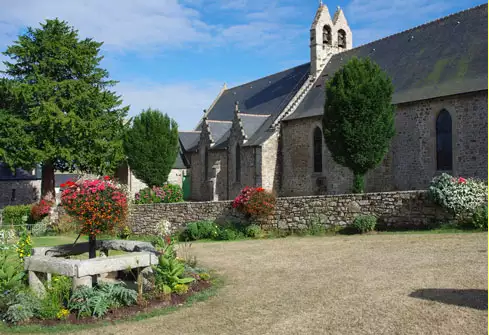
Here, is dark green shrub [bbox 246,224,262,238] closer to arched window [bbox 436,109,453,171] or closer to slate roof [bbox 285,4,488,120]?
arched window [bbox 436,109,453,171]

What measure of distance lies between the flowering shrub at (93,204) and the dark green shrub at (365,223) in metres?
7.92

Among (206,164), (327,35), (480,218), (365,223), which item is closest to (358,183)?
(365,223)

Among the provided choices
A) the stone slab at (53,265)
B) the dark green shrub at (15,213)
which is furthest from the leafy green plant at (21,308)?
the dark green shrub at (15,213)

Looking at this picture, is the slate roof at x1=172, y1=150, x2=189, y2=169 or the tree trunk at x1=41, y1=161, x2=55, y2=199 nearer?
the tree trunk at x1=41, y1=161, x2=55, y2=199

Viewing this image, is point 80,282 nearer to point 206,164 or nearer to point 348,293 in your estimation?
point 348,293

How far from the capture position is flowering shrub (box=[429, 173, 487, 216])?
13.2 metres

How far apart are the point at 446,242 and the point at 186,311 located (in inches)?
273

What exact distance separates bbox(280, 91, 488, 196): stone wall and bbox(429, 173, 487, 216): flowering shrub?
5.05 m

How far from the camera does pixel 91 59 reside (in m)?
29.9

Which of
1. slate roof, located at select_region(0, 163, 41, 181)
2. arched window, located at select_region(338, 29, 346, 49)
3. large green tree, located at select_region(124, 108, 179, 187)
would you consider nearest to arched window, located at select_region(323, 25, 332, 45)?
arched window, located at select_region(338, 29, 346, 49)

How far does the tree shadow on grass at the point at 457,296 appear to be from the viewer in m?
6.45

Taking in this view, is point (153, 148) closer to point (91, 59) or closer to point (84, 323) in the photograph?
point (91, 59)

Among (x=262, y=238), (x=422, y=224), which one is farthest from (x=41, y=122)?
(x=422, y=224)

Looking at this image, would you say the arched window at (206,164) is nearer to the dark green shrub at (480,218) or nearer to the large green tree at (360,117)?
the large green tree at (360,117)
